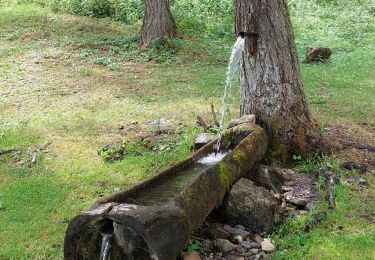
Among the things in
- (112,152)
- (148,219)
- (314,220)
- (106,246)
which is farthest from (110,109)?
(148,219)

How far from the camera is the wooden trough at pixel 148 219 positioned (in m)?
3.16

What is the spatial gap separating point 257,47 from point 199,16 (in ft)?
35.8

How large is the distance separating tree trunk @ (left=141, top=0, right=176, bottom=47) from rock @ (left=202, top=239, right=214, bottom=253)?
9294mm

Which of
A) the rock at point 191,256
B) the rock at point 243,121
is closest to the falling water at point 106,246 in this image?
the rock at point 191,256

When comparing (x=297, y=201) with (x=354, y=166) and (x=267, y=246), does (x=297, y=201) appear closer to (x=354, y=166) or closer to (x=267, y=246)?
(x=267, y=246)

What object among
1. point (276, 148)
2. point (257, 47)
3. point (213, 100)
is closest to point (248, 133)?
Answer: point (276, 148)

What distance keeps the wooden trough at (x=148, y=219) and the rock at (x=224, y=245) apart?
340 mm

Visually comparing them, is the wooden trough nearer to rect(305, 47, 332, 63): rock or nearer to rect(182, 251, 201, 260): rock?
rect(182, 251, 201, 260): rock

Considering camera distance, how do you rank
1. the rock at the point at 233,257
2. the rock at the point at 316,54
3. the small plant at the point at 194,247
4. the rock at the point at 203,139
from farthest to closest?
the rock at the point at 316,54
the rock at the point at 203,139
the rock at the point at 233,257
the small plant at the point at 194,247

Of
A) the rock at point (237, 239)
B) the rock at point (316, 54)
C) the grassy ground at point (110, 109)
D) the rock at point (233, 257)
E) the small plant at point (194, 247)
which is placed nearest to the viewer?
the small plant at point (194, 247)

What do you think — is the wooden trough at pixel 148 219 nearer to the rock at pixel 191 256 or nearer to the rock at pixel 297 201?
the rock at pixel 191 256

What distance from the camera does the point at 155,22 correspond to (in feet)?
42.4

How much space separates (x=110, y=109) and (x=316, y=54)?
6.21 metres

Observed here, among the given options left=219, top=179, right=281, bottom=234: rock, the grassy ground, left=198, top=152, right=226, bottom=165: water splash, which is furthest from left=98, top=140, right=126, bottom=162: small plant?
left=219, top=179, right=281, bottom=234: rock
